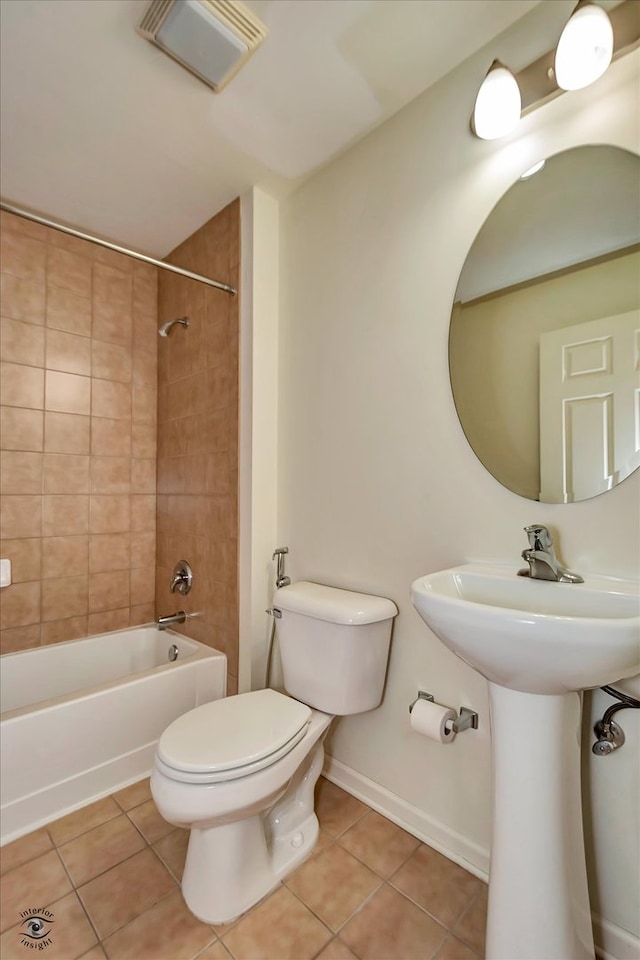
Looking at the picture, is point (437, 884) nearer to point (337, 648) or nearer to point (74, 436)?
point (337, 648)

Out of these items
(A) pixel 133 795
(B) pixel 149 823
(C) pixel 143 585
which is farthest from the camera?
(C) pixel 143 585

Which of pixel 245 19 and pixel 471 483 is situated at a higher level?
pixel 245 19

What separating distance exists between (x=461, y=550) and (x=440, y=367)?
0.57 meters

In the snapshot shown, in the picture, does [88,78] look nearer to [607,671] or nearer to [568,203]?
[568,203]

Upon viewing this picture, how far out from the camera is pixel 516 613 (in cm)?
83

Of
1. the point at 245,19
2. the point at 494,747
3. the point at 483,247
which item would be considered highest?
the point at 245,19

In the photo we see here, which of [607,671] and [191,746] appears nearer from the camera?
[607,671]

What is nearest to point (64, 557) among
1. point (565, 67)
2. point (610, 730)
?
point (610, 730)

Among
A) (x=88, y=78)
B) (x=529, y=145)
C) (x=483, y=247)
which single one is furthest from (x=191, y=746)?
(x=88, y=78)

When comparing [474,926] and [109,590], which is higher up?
[109,590]

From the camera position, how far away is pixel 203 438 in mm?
2162

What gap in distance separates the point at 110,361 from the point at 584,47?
221 cm

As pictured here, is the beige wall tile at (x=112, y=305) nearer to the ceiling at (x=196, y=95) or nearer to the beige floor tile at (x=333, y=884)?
the ceiling at (x=196, y=95)

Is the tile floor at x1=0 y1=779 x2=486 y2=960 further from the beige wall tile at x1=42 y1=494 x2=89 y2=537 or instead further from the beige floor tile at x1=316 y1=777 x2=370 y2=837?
the beige wall tile at x1=42 y1=494 x2=89 y2=537
